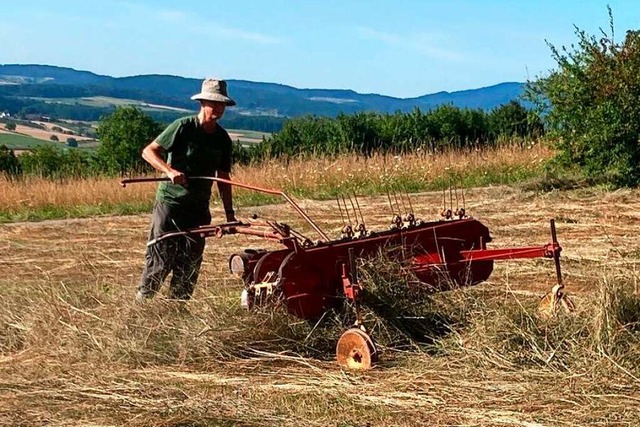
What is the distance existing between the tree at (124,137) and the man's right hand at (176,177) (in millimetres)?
19814

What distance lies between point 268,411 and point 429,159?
16.3m

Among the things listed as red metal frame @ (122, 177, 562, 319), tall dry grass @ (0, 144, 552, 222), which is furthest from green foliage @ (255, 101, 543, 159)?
red metal frame @ (122, 177, 562, 319)

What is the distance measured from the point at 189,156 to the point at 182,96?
136252mm

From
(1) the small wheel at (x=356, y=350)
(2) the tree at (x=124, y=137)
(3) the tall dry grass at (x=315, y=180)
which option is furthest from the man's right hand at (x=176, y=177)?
(2) the tree at (x=124, y=137)

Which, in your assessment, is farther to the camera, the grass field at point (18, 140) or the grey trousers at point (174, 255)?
the grass field at point (18, 140)

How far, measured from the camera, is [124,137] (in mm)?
26500

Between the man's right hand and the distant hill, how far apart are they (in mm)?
70660

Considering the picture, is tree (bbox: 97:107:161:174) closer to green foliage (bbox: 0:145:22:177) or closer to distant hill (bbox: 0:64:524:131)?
green foliage (bbox: 0:145:22:177)

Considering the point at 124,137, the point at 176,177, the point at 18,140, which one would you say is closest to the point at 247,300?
the point at 176,177

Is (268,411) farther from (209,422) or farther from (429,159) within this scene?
(429,159)

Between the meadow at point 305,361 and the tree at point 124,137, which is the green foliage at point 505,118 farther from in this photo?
the meadow at point 305,361

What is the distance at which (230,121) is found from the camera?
78312mm

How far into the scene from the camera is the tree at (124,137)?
2616 centimetres

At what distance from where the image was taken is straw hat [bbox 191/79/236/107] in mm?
6629
